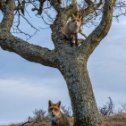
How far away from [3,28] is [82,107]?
4.04m

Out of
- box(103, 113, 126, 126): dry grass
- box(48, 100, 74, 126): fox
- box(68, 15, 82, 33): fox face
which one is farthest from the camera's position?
box(103, 113, 126, 126): dry grass

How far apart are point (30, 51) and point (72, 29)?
2.03 meters

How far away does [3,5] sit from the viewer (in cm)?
1912

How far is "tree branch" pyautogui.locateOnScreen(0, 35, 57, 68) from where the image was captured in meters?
17.3

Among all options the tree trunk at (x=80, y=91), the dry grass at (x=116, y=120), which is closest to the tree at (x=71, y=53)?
the tree trunk at (x=80, y=91)

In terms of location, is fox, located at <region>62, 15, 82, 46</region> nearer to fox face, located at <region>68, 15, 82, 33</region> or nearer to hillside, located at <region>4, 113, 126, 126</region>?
fox face, located at <region>68, 15, 82, 33</region>

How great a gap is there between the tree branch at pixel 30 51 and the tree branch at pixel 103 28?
1088 mm

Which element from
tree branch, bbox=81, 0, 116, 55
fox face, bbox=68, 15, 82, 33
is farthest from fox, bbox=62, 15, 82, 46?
tree branch, bbox=81, 0, 116, 55

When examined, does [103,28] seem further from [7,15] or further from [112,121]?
[112,121]

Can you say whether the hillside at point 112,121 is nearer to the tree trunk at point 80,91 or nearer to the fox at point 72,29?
the tree trunk at point 80,91

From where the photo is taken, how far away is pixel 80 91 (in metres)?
16.6

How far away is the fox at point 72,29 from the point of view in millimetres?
17797

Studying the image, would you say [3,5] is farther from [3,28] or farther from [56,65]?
[56,65]

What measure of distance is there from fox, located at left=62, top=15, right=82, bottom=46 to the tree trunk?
955mm
